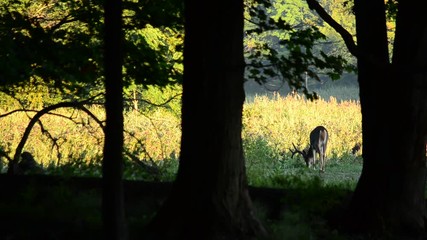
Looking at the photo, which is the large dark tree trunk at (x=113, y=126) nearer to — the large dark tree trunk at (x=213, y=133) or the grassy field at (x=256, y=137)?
the large dark tree trunk at (x=213, y=133)

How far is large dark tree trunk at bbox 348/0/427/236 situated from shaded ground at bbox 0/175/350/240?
61cm

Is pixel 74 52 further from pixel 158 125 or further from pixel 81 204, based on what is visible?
pixel 158 125

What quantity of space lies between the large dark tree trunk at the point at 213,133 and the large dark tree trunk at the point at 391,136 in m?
1.80

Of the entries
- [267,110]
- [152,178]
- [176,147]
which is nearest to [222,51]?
[152,178]

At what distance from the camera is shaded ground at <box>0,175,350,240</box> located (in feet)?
27.2

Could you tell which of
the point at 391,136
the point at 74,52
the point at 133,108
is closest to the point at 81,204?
the point at 74,52

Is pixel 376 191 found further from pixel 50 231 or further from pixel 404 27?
pixel 50 231

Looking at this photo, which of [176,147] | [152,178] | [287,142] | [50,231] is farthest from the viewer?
[287,142]

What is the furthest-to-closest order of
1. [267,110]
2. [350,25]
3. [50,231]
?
1. [350,25]
2. [267,110]
3. [50,231]

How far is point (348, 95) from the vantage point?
62781mm

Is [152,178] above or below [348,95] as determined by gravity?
below

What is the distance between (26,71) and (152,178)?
131 inches

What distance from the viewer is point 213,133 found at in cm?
814

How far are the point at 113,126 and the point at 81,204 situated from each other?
3.43 metres
